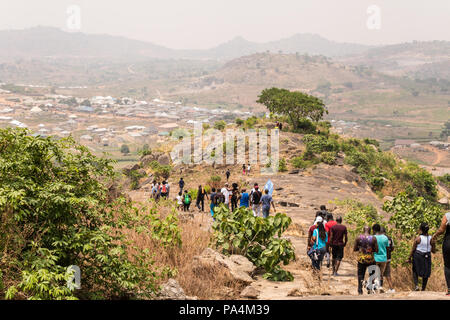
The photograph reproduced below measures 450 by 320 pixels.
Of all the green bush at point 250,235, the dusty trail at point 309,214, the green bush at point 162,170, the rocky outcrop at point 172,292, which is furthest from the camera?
the green bush at point 162,170

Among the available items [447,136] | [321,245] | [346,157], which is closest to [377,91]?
[447,136]

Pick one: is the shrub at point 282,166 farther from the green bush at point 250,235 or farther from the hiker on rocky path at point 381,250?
the hiker on rocky path at point 381,250

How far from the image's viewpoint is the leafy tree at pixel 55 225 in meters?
4.65

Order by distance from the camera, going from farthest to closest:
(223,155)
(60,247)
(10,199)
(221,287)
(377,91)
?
(377,91), (223,155), (221,287), (60,247), (10,199)

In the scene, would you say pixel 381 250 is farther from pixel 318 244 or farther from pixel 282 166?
pixel 282 166

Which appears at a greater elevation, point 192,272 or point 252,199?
point 192,272

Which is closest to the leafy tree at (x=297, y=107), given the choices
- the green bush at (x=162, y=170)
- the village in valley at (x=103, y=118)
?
the green bush at (x=162, y=170)

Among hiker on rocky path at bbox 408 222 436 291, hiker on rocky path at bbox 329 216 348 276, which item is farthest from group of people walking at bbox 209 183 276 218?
hiker on rocky path at bbox 408 222 436 291

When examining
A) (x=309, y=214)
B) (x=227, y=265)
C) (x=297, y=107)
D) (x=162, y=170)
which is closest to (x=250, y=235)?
(x=227, y=265)

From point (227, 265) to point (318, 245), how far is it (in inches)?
74.6

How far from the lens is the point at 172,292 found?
235 inches

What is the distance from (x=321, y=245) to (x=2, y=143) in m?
5.51

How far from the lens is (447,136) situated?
121 metres
